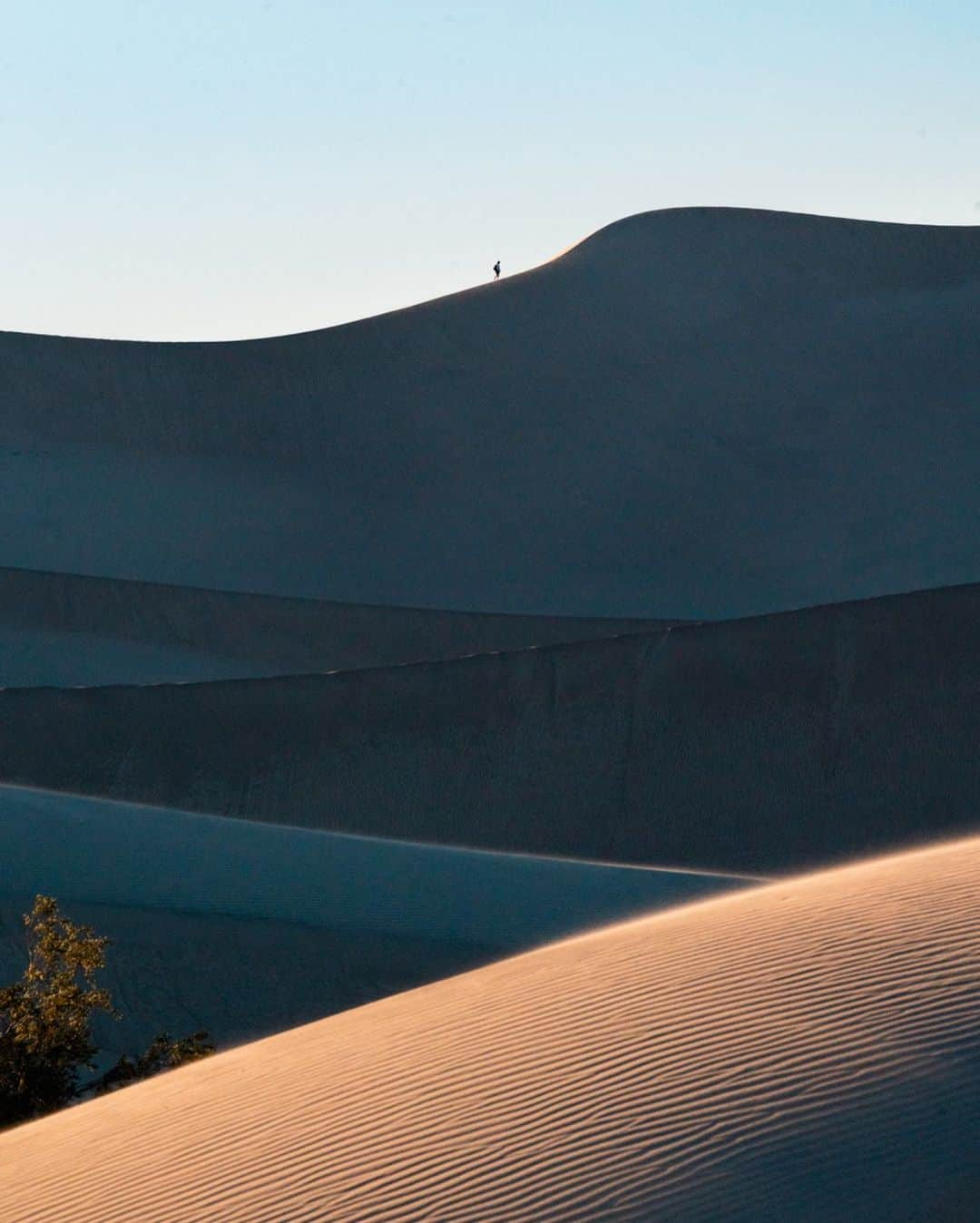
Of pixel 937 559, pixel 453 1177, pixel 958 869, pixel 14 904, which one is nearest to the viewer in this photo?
pixel 453 1177

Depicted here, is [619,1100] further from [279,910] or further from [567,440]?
[567,440]

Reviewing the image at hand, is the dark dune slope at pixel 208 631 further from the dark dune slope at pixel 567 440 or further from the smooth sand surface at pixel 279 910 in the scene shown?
the smooth sand surface at pixel 279 910

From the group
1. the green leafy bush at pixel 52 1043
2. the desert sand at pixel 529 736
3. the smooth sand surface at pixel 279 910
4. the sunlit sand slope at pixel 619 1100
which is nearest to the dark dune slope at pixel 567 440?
the desert sand at pixel 529 736

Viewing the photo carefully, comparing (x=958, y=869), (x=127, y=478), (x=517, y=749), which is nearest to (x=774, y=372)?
(x=127, y=478)

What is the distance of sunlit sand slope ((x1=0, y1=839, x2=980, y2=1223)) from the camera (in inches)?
162

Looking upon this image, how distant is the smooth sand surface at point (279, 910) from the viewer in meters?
9.77

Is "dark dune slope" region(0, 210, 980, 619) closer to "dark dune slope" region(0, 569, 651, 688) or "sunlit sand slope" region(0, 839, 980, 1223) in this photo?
"dark dune slope" region(0, 569, 651, 688)

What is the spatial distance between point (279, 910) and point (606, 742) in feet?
20.9

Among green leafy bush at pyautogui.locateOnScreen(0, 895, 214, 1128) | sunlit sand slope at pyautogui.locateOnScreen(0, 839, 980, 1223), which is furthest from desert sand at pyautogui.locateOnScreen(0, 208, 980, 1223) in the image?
green leafy bush at pyautogui.locateOnScreen(0, 895, 214, 1128)

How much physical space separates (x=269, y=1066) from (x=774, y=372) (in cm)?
2903

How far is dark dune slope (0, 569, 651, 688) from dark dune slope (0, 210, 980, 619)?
8.12 feet

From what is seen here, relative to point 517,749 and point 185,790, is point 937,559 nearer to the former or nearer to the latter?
point 517,749

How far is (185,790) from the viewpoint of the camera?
55.1 feet

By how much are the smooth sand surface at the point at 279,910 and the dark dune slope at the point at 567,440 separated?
1618cm
